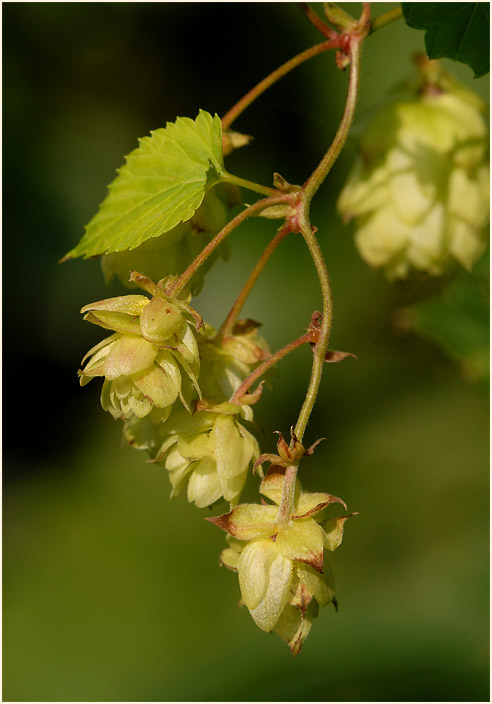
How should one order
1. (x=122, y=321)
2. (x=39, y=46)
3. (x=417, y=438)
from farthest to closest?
(x=417, y=438) < (x=39, y=46) < (x=122, y=321)

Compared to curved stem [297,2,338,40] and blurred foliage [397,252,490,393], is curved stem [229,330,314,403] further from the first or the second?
blurred foliage [397,252,490,393]

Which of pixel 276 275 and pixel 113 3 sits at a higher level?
pixel 113 3

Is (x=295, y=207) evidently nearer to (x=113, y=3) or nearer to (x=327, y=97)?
(x=327, y=97)

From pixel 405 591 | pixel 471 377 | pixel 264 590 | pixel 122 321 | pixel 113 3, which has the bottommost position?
pixel 264 590

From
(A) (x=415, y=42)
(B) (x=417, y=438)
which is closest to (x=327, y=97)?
(A) (x=415, y=42)

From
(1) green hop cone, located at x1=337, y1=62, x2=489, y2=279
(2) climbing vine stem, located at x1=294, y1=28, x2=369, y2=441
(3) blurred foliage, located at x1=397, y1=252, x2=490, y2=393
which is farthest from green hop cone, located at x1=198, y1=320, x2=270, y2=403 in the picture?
(3) blurred foliage, located at x1=397, y1=252, x2=490, y2=393

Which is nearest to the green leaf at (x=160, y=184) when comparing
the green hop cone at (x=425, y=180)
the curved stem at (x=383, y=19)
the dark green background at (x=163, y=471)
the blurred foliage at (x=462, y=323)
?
the curved stem at (x=383, y=19)

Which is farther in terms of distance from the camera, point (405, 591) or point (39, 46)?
point (405, 591)
